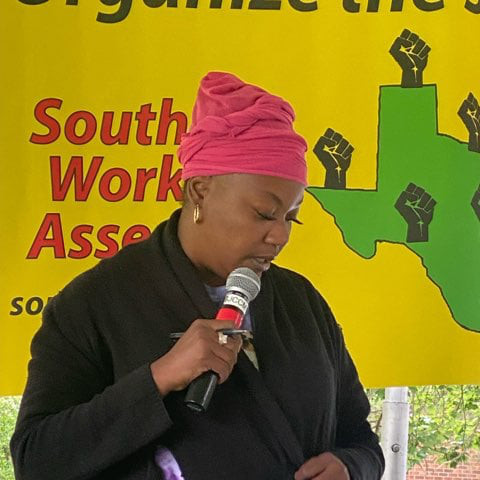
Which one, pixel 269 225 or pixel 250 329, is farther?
pixel 250 329

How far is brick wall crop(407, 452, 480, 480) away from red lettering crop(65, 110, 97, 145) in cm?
150

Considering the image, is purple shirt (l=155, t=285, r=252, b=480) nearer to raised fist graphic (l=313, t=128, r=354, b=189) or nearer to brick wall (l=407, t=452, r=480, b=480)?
raised fist graphic (l=313, t=128, r=354, b=189)

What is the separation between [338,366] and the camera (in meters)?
1.75

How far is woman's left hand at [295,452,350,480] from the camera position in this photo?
4.97 feet

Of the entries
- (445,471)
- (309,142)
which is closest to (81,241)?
(309,142)

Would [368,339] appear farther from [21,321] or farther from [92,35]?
[92,35]

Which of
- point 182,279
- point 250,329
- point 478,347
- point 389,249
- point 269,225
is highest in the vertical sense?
point 269,225

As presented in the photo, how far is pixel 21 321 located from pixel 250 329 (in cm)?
98

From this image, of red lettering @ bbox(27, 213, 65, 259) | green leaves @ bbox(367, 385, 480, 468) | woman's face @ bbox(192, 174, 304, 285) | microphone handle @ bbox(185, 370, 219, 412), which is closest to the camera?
microphone handle @ bbox(185, 370, 219, 412)

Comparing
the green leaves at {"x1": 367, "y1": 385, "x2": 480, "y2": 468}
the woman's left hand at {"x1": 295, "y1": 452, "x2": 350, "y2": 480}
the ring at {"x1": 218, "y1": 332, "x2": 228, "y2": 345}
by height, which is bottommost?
the green leaves at {"x1": 367, "y1": 385, "x2": 480, "y2": 468}

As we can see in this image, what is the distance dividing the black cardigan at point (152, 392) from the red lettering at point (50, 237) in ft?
2.78

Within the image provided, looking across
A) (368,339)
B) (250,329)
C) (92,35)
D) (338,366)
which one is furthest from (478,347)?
(92,35)

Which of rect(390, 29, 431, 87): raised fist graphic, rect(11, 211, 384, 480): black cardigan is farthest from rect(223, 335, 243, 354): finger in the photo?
rect(390, 29, 431, 87): raised fist graphic

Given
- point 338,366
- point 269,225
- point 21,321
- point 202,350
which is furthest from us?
point 21,321
